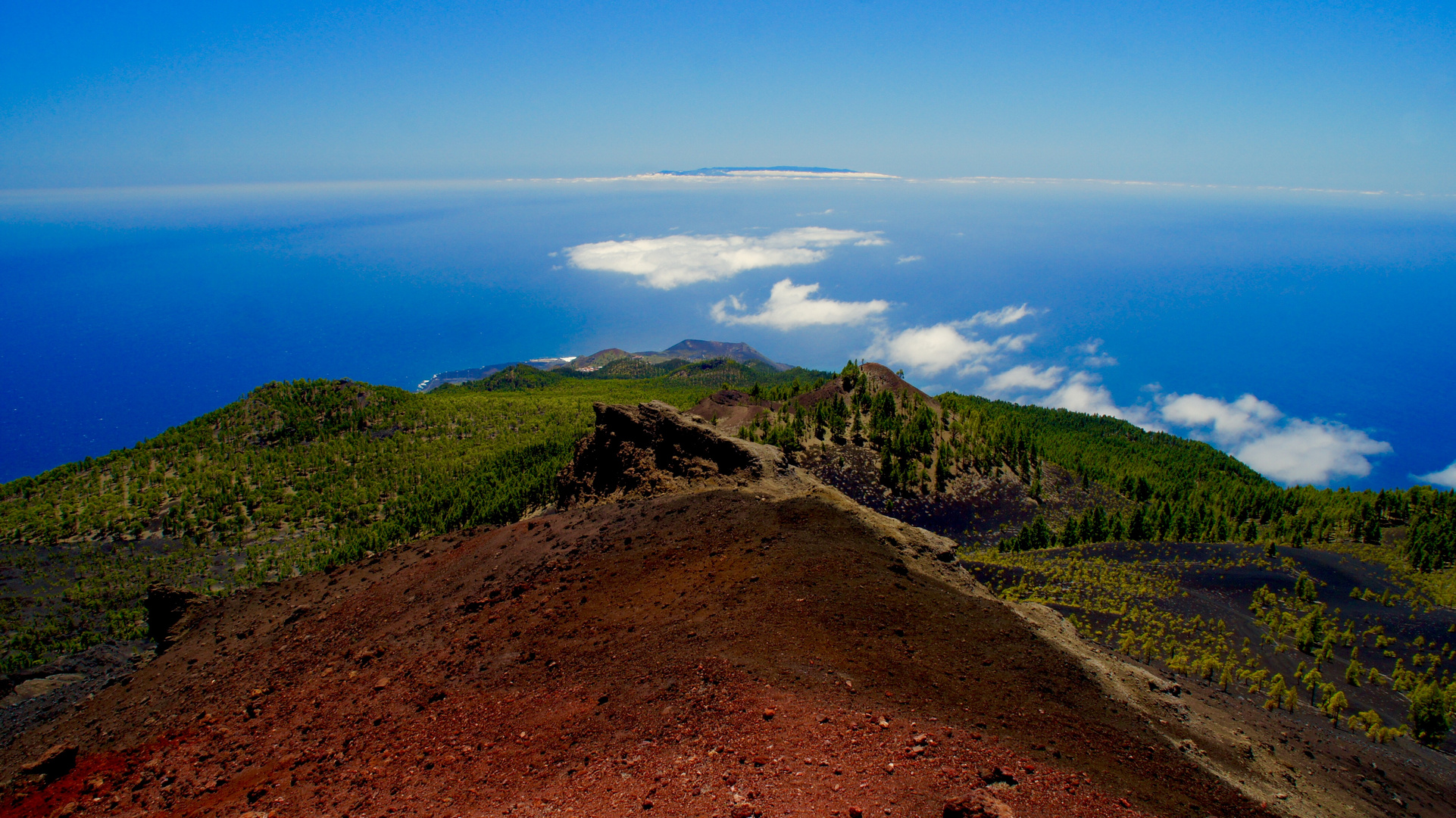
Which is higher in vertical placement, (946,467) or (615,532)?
(615,532)

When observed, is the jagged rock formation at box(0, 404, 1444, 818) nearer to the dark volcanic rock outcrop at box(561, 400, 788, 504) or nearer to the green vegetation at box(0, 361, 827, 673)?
the dark volcanic rock outcrop at box(561, 400, 788, 504)

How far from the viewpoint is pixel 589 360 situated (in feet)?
625

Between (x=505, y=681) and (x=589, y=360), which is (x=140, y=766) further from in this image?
(x=589, y=360)

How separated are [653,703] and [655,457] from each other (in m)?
18.2

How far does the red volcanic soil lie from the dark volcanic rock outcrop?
4.86 m

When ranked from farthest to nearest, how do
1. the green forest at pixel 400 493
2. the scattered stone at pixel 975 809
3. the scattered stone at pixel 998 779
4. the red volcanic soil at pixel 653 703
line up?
1. the green forest at pixel 400 493
2. the red volcanic soil at pixel 653 703
3. the scattered stone at pixel 998 779
4. the scattered stone at pixel 975 809

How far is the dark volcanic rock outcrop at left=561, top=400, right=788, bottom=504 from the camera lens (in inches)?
1016

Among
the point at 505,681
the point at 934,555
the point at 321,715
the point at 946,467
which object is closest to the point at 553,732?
the point at 505,681

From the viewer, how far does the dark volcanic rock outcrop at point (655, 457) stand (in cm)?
→ 2580

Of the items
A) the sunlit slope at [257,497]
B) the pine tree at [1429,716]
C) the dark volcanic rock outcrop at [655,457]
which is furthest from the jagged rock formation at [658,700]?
the sunlit slope at [257,497]

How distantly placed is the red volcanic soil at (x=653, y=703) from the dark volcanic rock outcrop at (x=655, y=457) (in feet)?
16.0

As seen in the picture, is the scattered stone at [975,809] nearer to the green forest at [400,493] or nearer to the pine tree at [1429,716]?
the pine tree at [1429,716]

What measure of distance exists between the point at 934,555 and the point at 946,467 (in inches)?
1596

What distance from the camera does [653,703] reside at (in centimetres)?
1073
